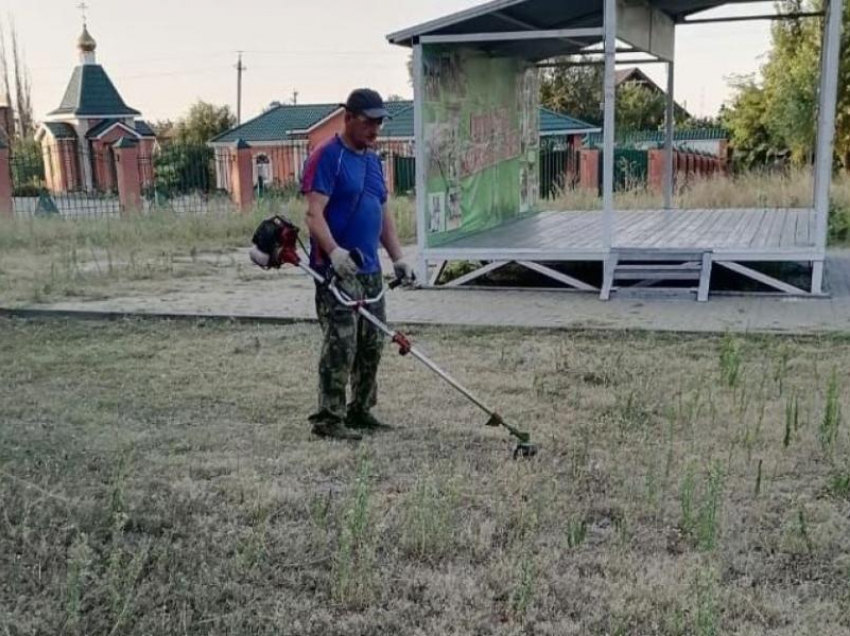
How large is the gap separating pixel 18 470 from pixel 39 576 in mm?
1217

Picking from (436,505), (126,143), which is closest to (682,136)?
(126,143)

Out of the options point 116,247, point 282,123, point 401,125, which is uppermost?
point 282,123

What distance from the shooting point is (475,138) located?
11602 mm

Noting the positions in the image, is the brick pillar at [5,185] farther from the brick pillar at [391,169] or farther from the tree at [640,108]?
the tree at [640,108]

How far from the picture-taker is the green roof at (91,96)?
41.2 meters

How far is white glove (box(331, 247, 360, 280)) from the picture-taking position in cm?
462

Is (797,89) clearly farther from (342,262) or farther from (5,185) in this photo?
(342,262)

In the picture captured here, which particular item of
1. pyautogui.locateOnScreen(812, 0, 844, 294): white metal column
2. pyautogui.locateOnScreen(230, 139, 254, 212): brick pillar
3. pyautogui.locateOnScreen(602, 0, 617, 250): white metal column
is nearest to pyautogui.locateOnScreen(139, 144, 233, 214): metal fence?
pyautogui.locateOnScreen(230, 139, 254, 212): brick pillar

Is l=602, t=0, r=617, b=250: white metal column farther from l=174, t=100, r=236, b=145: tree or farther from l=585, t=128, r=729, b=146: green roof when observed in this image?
l=174, t=100, r=236, b=145: tree

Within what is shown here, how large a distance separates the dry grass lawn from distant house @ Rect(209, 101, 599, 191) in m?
16.4

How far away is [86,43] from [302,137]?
1362cm

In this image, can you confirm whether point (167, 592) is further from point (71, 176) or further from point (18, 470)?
point (71, 176)

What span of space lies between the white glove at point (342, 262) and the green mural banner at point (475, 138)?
17.9 ft

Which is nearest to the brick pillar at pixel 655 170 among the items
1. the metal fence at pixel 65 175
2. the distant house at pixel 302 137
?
the distant house at pixel 302 137
